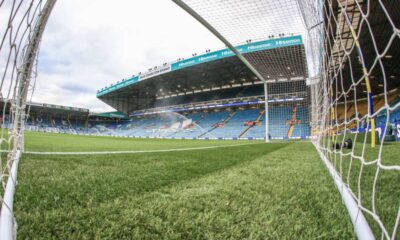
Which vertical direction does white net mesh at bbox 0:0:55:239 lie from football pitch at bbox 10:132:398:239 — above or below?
above

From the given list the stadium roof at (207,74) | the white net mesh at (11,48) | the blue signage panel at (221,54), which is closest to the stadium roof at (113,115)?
the stadium roof at (207,74)

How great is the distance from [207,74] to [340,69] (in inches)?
787

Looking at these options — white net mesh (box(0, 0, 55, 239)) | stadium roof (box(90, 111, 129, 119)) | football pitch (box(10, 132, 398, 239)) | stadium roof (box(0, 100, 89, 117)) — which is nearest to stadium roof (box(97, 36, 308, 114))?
stadium roof (box(90, 111, 129, 119))

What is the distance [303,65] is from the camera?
8406mm

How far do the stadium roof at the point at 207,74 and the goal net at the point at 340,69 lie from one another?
0.14 m

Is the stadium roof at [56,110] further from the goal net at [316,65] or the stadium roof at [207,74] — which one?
the goal net at [316,65]

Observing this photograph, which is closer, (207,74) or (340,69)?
(340,69)

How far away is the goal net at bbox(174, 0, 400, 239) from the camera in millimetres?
852

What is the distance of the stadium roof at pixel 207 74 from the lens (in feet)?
24.1

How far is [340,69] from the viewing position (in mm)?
1564

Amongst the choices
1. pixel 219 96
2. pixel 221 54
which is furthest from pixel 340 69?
pixel 219 96

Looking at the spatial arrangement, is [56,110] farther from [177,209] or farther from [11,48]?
[177,209]

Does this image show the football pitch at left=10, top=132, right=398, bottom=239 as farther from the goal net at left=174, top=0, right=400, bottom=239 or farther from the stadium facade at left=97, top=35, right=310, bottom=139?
the stadium facade at left=97, top=35, right=310, bottom=139

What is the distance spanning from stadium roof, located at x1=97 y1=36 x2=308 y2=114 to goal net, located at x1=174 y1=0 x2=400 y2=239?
0.14 metres
